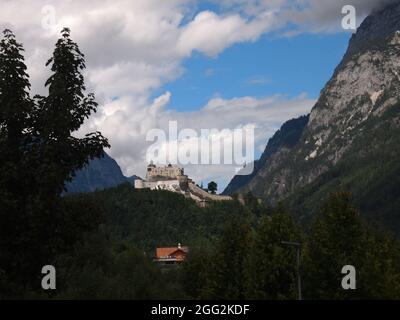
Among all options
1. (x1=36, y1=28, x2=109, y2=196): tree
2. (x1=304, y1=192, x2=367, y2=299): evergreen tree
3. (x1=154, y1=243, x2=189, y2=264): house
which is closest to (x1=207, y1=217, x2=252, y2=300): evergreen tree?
(x1=304, y1=192, x2=367, y2=299): evergreen tree

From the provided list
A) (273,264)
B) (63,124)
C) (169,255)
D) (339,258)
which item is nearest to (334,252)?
(339,258)

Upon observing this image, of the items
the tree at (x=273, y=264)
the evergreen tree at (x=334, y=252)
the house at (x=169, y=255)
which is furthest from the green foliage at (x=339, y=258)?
the house at (x=169, y=255)

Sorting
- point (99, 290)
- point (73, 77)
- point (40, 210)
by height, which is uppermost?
point (73, 77)

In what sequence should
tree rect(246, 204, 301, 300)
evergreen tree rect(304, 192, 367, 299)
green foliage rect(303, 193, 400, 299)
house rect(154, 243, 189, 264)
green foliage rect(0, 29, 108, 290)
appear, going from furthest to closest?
house rect(154, 243, 189, 264), tree rect(246, 204, 301, 300), evergreen tree rect(304, 192, 367, 299), green foliage rect(303, 193, 400, 299), green foliage rect(0, 29, 108, 290)

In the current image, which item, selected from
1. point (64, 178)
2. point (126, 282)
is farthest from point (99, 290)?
point (64, 178)

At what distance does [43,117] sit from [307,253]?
3829cm

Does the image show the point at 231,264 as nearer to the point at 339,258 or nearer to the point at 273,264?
the point at 273,264

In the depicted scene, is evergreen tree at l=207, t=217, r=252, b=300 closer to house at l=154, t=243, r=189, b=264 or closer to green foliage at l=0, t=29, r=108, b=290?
green foliage at l=0, t=29, r=108, b=290

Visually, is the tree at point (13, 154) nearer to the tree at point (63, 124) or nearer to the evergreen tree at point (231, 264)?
the tree at point (63, 124)

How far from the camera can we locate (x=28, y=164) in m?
18.2

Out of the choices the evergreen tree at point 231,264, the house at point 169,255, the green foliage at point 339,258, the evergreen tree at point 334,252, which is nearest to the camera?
the green foliage at point 339,258

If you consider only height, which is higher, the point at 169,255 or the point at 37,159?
the point at 37,159
